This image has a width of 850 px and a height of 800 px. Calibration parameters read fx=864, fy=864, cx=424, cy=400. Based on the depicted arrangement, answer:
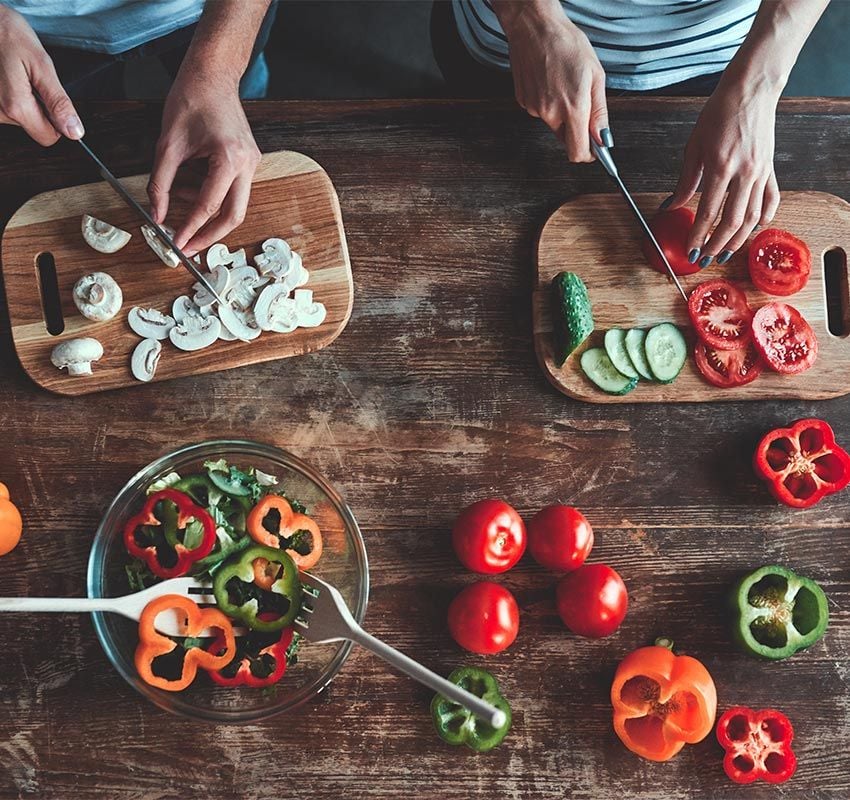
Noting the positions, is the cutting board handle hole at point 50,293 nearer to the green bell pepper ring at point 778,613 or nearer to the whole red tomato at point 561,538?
the whole red tomato at point 561,538

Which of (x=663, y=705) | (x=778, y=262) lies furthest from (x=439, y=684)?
(x=778, y=262)

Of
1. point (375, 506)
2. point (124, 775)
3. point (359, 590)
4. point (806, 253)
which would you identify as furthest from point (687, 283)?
point (124, 775)

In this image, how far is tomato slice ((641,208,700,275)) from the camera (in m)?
2.03

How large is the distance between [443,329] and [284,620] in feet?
2.50

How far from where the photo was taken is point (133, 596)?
1.84 m

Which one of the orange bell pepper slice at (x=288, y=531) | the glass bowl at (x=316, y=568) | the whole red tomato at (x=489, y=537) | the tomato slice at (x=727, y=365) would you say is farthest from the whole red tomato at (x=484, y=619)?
the tomato slice at (x=727, y=365)

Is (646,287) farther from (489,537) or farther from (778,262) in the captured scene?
(489,537)

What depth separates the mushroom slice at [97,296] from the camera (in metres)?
1.97

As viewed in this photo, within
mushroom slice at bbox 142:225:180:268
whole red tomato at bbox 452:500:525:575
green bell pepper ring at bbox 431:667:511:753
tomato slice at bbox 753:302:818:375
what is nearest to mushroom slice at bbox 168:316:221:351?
mushroom slice at bbox 142:225:180:268

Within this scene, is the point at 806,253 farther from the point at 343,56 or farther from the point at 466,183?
the point at 343,56

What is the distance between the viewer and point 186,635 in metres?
1.83

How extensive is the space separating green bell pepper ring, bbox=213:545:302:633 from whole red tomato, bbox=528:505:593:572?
1.80 ft

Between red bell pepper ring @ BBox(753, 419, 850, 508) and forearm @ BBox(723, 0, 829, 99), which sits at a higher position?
forearm @ BBox(723, 0, 829, 99)

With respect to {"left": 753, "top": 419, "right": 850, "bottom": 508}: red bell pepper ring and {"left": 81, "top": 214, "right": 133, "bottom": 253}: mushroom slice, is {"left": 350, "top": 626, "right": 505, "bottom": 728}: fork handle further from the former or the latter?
{"left": 81, "top": 214, "right": 133, "bottom": 253}: mushroom slice
